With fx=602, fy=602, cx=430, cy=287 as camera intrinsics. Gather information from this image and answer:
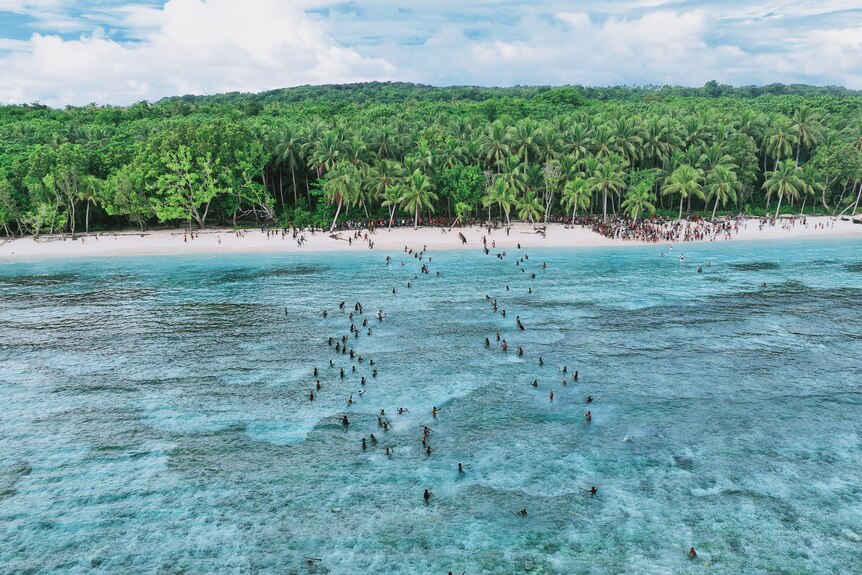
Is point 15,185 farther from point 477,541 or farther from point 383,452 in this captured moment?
point 477,541

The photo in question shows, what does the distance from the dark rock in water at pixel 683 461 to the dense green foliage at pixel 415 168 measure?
196ft

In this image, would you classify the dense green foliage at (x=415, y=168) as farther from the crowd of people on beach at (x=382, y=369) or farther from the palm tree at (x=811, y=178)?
the crowd of people on beach at (x=382, y=369)

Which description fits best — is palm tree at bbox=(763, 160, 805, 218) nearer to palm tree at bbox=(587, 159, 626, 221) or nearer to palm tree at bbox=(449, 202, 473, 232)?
palm tree at bbox=(587, 159, 626, 221)

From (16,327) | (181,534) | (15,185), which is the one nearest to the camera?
(181,534)

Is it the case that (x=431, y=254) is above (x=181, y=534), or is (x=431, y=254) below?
above

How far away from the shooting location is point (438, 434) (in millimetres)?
32125

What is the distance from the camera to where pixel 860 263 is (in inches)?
2822

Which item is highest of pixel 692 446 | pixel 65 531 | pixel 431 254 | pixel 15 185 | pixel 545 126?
pixel 545 126

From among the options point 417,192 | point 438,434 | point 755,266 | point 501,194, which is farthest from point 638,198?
point 438,434

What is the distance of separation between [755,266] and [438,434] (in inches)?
2137

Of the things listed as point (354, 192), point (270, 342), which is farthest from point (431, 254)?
point (270, 342)

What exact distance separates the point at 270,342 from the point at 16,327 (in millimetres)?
22993

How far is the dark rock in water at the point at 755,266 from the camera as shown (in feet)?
225

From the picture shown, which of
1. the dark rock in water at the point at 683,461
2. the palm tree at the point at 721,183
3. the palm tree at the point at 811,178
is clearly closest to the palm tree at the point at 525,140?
the palm tree at the point at 721,183
